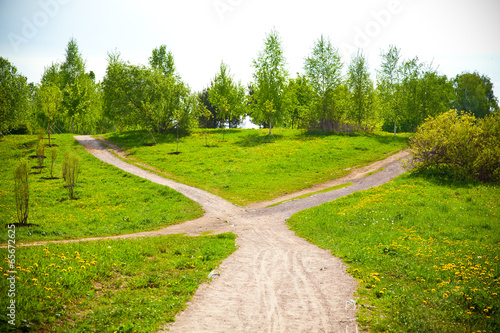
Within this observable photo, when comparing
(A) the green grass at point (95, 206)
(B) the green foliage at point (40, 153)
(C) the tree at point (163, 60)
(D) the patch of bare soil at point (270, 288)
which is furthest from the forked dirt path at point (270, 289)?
(C) the tree at point (163, 60)

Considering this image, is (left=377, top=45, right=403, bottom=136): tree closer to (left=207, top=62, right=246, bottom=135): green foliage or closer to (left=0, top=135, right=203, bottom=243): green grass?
(left=207, top=62, right=246, bottom=135): green foliage

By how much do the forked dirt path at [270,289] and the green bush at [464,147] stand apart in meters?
20.5

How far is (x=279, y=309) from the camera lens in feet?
31.1

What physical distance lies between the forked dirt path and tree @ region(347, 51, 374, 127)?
52.3 meters

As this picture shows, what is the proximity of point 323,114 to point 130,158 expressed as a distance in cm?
4103

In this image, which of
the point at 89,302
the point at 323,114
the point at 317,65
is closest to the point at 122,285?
the point at 89,302

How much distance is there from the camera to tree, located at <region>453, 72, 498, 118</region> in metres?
70.9

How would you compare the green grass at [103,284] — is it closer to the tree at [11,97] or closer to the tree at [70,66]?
the tree at [11,97]

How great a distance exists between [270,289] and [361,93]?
64.0 m

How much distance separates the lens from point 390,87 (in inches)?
2491

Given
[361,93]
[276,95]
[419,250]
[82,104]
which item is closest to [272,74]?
[276,95]

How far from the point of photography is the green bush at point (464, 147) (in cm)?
2811

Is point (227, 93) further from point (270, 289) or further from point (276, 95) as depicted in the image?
point (270, 289)

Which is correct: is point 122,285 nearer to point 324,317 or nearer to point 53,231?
point 324,317
